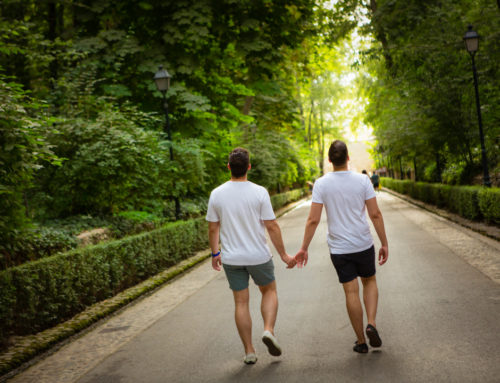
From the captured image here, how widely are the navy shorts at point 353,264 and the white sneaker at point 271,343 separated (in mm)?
823

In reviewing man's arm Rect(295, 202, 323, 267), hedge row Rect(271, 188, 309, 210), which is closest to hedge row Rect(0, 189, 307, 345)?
man's arm Rect(295, 202, 323, 267)

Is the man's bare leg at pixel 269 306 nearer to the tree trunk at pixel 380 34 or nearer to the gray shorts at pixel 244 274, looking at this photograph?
the gray shorts at pixel 244 274

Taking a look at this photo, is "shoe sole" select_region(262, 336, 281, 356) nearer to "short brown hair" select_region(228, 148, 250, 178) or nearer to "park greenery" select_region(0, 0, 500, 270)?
"short brown hair" select_region(228, 148, 250, 178)

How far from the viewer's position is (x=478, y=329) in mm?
5234

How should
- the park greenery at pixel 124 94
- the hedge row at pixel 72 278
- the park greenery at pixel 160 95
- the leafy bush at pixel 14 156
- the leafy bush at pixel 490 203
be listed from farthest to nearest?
the leafy bush at pixel 490 203, the park greenery at pixel 124 94, the park greenery at pixel 160 95, the hedge row at pixel 72 278, the leafy bush at pixel 14 156

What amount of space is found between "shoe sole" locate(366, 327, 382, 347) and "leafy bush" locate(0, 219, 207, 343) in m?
4.02

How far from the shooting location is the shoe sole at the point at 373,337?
186 inches

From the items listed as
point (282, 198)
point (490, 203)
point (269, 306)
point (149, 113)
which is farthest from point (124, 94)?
point (282, 198)

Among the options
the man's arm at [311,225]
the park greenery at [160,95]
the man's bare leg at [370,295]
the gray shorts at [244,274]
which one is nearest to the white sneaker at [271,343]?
the gray shorts at [244,274]

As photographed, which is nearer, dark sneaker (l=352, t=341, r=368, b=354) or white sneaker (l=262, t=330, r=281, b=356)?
white sneaker (l=262, t=330, r=281, b=356)

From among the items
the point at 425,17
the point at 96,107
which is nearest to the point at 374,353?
the point at 96,107

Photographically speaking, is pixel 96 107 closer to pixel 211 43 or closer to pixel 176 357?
pixel 211 43

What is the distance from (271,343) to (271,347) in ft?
0.18

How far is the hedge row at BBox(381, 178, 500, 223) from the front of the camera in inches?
535
